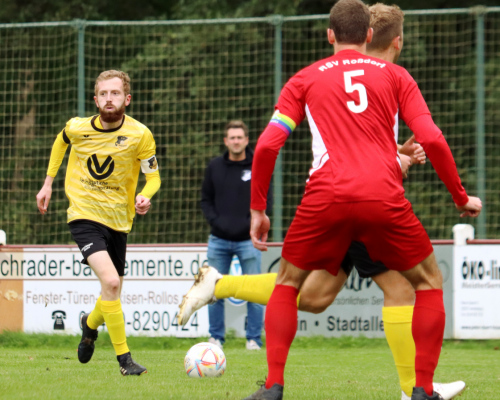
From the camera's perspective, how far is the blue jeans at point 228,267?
9328mm

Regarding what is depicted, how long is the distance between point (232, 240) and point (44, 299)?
2456 mm

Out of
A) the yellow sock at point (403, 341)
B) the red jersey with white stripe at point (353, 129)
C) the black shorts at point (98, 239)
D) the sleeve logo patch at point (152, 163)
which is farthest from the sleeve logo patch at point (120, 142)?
the yellow sock at point (403, 341)

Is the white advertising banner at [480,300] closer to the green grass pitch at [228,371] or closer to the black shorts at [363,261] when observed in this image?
the green grass pitch at [228,371]

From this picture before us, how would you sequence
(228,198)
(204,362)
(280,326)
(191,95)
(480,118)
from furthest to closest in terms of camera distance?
(191,95)
(480,118)
(228,198)
(204,362)
(280,326)

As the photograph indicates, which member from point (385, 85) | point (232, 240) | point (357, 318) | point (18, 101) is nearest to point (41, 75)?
point (18, 101)

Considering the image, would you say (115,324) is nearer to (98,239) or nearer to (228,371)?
(98,239)

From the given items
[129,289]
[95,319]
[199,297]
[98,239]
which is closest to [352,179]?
[199,297]

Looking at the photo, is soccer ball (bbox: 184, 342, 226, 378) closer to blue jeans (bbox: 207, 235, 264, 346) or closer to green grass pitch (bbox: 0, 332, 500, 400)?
green grass pitch (bbox: 0, 332, 500, 400)

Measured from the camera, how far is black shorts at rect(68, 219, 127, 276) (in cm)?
637

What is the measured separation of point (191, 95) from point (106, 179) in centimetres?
616

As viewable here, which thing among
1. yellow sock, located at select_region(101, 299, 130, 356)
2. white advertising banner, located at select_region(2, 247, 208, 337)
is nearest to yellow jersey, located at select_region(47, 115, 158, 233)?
yellow sock, located at select_region(101, 299, 130, 356)

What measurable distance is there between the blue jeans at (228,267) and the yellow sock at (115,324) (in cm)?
307

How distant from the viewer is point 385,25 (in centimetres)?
510

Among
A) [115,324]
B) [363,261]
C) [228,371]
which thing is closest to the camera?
[363,261]
